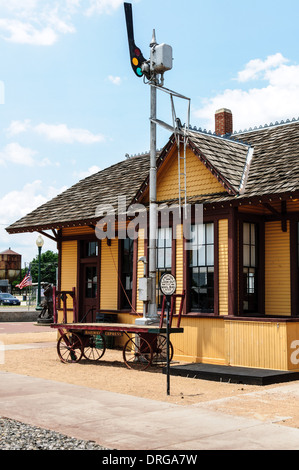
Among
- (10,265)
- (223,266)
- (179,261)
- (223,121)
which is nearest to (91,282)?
(179,261)

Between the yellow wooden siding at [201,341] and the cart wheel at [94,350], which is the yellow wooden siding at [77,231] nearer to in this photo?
the cart wheel at [94,350]

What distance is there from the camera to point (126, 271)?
59.1 feet

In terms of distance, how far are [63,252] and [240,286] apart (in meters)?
8.56

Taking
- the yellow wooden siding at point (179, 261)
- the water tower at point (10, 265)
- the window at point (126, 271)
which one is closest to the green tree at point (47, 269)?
the water tower at point (10, 265)

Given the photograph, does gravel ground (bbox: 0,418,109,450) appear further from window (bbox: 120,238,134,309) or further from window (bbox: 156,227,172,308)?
window (bbox: 120,238,134,309)

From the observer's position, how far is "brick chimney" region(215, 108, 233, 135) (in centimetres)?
2114

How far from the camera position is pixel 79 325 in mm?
14508

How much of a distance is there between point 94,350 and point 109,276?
241cm

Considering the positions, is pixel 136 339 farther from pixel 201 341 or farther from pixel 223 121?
pixel 223 121

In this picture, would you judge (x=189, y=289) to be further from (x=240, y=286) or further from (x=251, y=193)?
(x=251, y=193)

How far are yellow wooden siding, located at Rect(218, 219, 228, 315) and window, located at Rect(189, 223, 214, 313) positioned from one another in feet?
1.23

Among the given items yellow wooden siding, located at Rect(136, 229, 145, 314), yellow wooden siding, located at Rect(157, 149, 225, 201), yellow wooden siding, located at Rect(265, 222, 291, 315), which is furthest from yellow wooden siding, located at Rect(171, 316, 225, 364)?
yellow wooden siding, located at Rect(157, 149, 225, 201)

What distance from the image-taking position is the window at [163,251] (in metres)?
15.4
